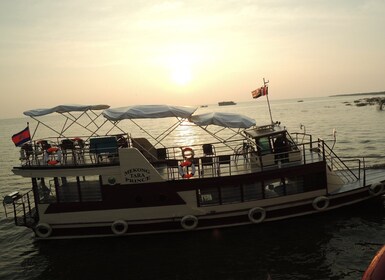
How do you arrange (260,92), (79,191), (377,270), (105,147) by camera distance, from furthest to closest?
1. (260,92)
2. (105,147)
3. (79,191)
4. (377,270)

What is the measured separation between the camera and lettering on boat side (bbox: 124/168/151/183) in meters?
14.1

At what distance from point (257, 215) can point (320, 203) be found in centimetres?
296

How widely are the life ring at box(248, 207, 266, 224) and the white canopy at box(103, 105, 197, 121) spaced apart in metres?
5.05

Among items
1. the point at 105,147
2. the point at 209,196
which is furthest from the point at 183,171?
the point at 105,147

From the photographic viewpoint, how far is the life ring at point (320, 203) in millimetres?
14711

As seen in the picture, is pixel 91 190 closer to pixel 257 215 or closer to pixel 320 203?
pixel 257 215

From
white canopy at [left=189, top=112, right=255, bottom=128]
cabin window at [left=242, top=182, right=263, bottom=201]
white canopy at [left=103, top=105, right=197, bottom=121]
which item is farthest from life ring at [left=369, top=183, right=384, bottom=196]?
white canopy at [left=103, top=105, right=197, bottom=121]

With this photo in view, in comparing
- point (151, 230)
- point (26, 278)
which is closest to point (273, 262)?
point (151, 230)

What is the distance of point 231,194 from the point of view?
14.8m

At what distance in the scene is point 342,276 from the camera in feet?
38.0

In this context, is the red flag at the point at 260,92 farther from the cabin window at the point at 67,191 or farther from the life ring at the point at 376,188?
the cabin window at the point at 67,191

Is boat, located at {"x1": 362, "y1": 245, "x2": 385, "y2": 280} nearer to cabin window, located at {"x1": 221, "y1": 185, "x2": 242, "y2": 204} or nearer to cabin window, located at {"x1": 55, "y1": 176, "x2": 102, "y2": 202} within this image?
cabin window, located at {"x1": 221, "y1": 185, "x2": 242, "y2": 204}

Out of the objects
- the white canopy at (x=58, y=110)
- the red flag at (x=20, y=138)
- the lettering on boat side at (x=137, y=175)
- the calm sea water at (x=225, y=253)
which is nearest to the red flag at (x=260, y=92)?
the calm sea water at (x=225, y=253)

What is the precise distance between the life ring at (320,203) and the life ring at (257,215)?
240 centimetres
